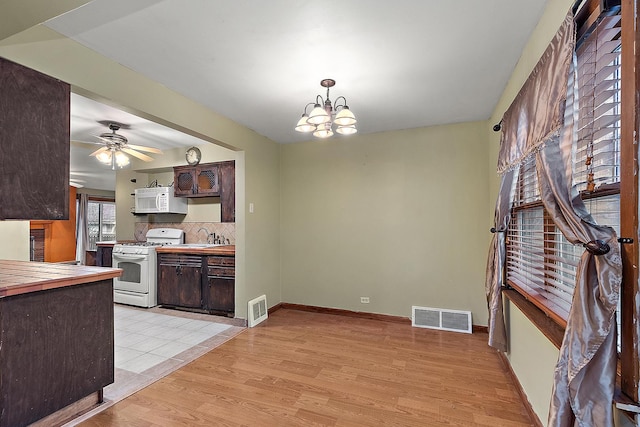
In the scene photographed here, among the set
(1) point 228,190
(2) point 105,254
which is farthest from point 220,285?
(2) point 105,254

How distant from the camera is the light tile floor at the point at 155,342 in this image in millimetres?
2340

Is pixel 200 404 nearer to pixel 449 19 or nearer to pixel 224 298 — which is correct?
pixel 224 298

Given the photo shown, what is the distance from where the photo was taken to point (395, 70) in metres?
2.30

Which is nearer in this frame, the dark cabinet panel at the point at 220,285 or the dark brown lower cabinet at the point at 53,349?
the dark brown lower cabinet at the point at 53,349

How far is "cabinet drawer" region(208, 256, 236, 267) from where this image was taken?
12.6 feet

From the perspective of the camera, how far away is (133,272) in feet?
14.2

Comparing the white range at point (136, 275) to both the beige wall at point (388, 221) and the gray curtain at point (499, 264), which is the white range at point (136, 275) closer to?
the beige wall at point (388, 221)

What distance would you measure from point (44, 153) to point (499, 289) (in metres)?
3.24

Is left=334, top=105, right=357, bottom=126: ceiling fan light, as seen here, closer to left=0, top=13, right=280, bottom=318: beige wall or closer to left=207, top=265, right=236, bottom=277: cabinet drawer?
left=0, top=13, right=280, bottom=318: beige wall

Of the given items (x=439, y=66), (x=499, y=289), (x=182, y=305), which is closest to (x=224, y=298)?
(x=182, y=305)

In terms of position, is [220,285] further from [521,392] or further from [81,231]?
[81,231]

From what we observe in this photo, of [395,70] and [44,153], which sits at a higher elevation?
[395,70]

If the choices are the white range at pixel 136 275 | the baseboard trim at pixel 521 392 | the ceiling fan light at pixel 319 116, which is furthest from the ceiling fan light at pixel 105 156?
the baseboard trim at pixel 521 392

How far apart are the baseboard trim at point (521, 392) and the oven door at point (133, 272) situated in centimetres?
444
